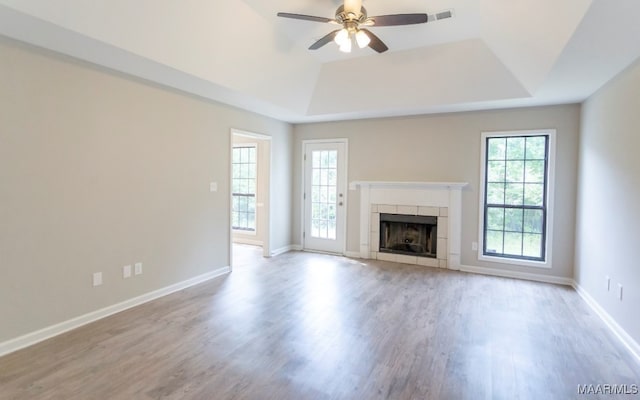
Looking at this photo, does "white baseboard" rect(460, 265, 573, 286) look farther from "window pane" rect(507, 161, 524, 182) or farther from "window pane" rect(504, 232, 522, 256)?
"window pane" rect(507, 161, 524, 182)

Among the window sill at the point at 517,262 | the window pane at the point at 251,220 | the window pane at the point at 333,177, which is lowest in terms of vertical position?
the window sill at the point at 517,262

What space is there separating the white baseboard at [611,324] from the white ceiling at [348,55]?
238 centimetres

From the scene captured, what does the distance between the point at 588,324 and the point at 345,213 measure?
3.79 metres

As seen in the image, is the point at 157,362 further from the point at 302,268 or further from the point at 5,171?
the point at 302,268

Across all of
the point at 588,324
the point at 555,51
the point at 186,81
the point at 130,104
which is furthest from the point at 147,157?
the point at 588,324

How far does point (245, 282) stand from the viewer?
4598 mm

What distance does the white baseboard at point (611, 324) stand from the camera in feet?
9.23

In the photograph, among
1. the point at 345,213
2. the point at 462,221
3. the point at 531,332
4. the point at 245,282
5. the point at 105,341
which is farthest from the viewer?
the point at 345,213

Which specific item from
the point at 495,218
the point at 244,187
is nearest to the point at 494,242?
the point at 495,218

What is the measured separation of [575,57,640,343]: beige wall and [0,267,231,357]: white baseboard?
4.64 metres

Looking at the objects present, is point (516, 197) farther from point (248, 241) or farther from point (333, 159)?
point (248, 241)

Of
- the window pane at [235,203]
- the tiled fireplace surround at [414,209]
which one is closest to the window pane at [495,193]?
the tiled fireplace surround at [414,209]

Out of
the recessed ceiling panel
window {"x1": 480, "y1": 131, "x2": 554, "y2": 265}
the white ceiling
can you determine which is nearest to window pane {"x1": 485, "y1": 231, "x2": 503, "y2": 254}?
window {"x1": 480, "y1": 131, "x2": 554, "y2": 265}

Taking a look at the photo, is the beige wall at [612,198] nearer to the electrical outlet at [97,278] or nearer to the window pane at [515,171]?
the window pane at [515,171]
